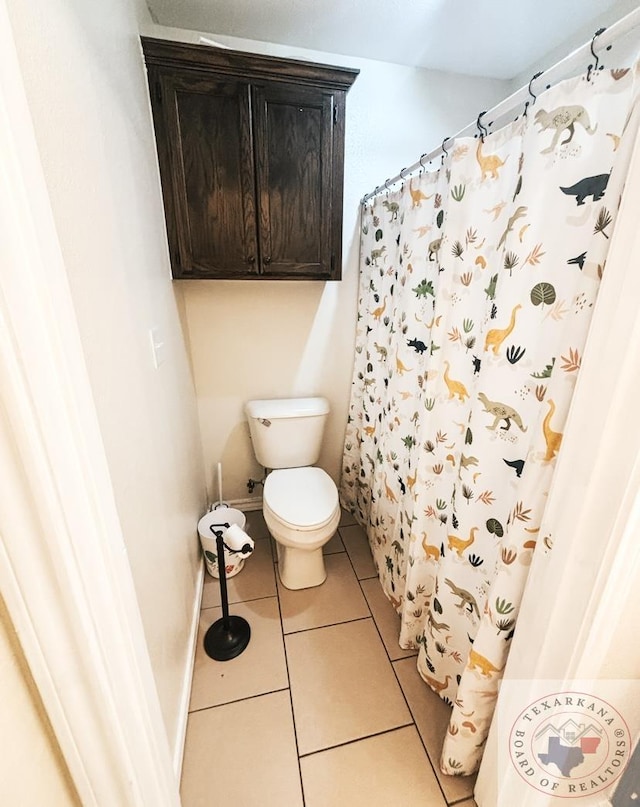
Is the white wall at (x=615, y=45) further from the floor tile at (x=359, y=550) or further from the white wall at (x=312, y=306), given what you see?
the floor tile at (x=359, y=550)

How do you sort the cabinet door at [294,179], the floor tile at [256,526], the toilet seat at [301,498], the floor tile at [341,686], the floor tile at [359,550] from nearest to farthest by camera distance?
1. the floor tile at [341,686]
2. the cabinet door at [294,179]
3. the toilet seat at [301,498]
4. the floor tile at [359,550]
5. the floor tile at [256,526]

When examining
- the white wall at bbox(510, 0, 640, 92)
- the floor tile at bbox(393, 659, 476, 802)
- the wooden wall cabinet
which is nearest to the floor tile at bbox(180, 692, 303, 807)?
the floor tile at bbox(393, 659, 476, 802)

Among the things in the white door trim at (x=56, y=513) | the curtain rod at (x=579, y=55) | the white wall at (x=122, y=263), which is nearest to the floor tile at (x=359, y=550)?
the white wall at (x=122, y=263)

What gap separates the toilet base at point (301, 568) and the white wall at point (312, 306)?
589mm

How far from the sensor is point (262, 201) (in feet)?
4.54

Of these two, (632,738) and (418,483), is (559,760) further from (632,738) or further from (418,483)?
(418,483)

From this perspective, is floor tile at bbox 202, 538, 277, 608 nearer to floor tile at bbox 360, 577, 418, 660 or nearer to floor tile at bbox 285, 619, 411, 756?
floor tile at bbox 285, 619, 411, 756

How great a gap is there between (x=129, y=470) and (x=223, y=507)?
1.11 m

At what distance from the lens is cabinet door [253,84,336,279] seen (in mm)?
1296

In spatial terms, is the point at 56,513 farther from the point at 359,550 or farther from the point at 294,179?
the point at 359,550

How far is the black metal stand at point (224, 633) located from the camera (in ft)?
4.32

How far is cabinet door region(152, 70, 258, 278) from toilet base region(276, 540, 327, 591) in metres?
1.23

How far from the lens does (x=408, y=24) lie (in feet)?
4.29

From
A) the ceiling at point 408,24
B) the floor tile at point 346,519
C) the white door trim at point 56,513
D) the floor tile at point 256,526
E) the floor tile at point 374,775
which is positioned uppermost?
the ceiling at point 408,24
